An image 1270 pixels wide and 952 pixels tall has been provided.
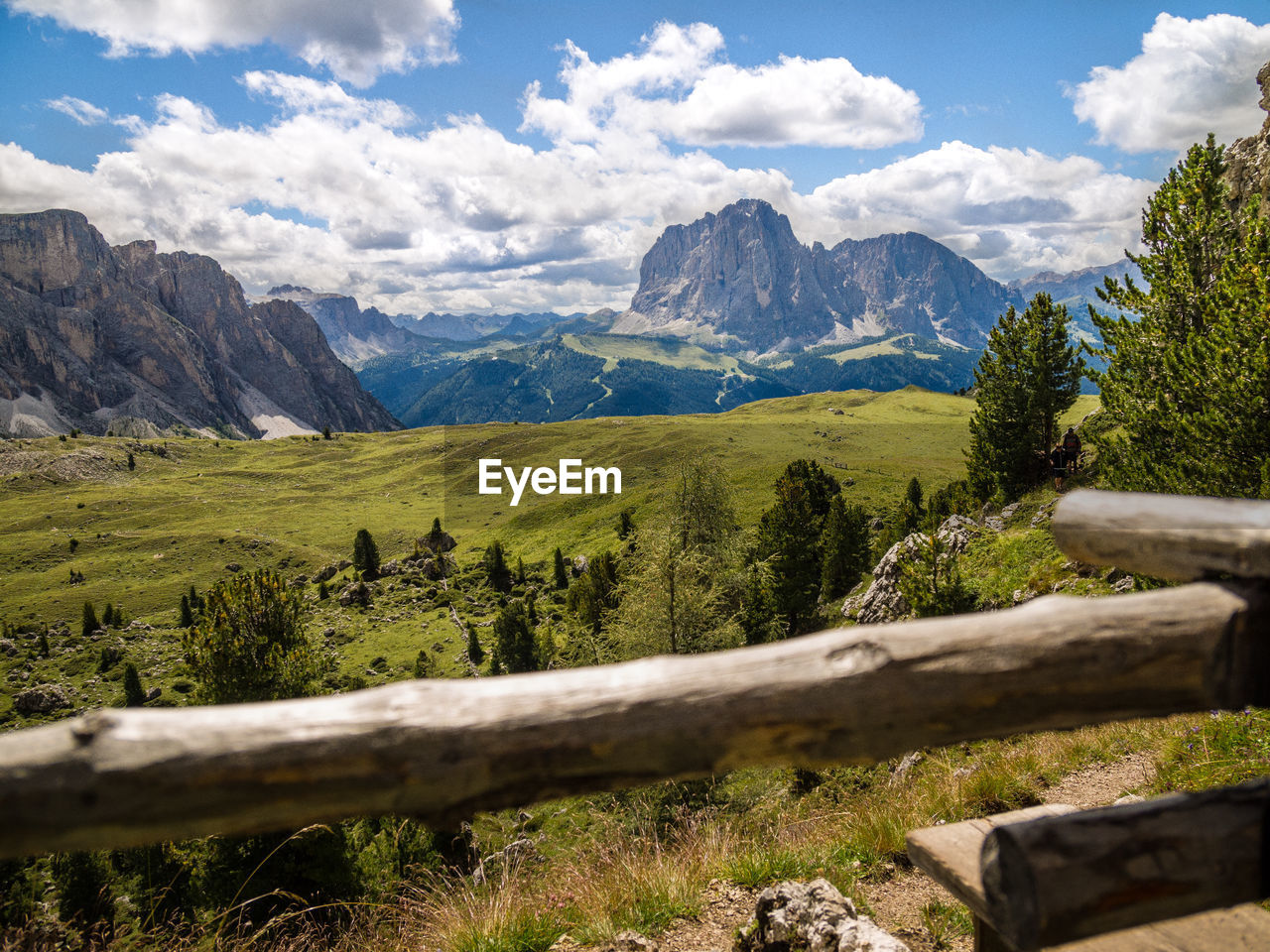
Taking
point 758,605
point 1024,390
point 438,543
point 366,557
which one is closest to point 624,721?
point 1024,390

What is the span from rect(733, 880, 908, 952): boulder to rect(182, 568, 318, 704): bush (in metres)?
31.6

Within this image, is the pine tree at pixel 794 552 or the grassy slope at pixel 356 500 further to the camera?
the grassy slope at pixel 356 500

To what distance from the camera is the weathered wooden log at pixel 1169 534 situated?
2.94 metres

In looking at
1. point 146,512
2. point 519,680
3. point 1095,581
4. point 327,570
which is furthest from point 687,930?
point 146,512

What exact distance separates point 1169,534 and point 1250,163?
42.2m

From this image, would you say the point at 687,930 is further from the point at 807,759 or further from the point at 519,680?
the point at 519,680

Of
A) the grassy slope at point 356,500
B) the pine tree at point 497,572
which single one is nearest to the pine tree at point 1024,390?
the grassy slope at point 356,500

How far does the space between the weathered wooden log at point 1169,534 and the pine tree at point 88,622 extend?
112086mm

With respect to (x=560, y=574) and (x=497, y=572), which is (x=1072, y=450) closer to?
(x=560, y=574)

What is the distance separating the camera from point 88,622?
86312 mm

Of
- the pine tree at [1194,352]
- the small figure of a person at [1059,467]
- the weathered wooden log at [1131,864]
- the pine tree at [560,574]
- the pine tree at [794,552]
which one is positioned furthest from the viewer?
the pine tree at [560,574]

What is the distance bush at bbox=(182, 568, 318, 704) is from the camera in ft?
101

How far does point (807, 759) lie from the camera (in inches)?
115

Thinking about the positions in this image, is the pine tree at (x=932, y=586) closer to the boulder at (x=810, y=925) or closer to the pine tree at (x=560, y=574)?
the boulder at (x=810, y=925)
